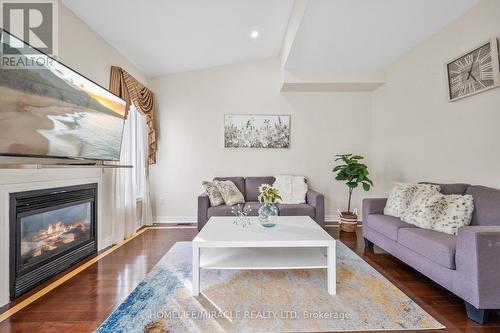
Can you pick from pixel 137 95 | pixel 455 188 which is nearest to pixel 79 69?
pixel 137 95

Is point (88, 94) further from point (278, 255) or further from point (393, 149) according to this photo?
point (393, 149)

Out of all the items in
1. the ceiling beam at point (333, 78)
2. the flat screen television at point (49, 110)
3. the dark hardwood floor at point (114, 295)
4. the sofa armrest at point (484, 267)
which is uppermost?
the ceiling beam at point (333, 78)

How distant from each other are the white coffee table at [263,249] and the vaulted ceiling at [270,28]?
7.56ft

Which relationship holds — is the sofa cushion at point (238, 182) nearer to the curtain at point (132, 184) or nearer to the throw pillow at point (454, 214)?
the curtain at point (132, 184)

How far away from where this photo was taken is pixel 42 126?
1.72m

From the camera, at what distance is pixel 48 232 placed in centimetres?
226

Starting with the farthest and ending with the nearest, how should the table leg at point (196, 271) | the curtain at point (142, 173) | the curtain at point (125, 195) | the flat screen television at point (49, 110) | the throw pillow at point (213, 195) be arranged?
the curtain at point (142, 173) → the throw pillow at point (213, 195) → the curtain at point (125, 195) → the table leg at point (196, 271) → the flat screen television at point (49, 110)

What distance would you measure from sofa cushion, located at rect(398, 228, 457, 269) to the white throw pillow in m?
1.64

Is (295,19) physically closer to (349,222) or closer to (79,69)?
(79,69)

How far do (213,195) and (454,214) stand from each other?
2778mm

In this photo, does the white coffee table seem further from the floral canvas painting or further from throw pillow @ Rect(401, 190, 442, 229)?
the floral canvas painting

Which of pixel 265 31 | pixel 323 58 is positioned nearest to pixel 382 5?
pixel 323 58

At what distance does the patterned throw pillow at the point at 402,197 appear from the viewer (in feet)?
8.70

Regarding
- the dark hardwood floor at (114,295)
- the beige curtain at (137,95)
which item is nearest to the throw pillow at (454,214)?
the dark hardwood floor at (114,295)
